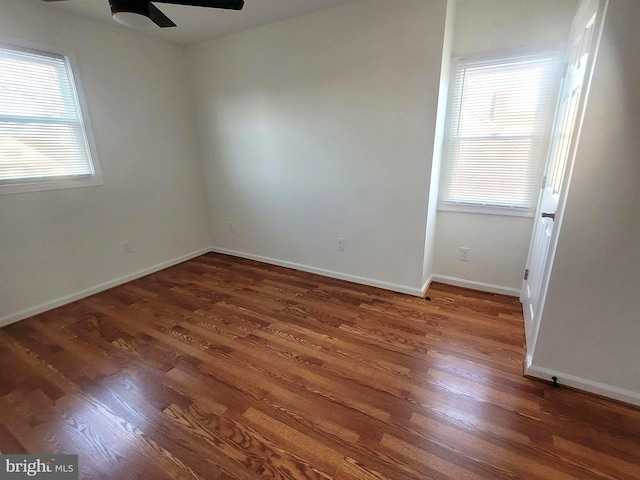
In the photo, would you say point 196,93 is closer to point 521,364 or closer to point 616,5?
point 616,5

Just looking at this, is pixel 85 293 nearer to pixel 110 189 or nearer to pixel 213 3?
pixel 110 189

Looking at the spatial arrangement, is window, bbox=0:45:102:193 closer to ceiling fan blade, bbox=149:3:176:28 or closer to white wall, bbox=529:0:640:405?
ceiling fan blade, bbox=149:3:176:28

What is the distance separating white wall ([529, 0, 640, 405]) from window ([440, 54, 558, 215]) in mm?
1056

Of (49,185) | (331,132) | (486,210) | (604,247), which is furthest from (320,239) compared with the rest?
(49,185)

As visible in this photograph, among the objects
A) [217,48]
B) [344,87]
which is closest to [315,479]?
[344,87]

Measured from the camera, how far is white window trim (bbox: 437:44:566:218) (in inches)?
86.3

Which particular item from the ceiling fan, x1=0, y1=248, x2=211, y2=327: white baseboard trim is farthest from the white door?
x1=0, y1=248, x2=211, y2=327: white baseboard trim

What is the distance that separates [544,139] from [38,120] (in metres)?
4.10

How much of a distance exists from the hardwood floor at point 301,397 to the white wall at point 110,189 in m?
0.43

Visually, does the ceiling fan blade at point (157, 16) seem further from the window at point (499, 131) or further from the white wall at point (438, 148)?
the window at point (499, 131)

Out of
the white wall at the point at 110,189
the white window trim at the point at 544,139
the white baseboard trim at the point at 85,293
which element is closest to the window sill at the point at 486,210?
the white window trim at the point at 544,139

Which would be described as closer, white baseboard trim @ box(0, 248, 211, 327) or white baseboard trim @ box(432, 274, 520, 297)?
white baseboard trim @ box(0, 248, 211, 327)

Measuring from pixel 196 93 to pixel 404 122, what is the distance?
2.57 meters

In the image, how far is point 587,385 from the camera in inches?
66.0
